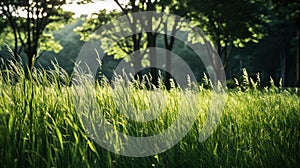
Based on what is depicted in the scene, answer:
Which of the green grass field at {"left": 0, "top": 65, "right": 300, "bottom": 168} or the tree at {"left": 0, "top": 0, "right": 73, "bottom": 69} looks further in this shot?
the tree at {"left": 0, "top": 0, "right": 73, "bottom": 69}

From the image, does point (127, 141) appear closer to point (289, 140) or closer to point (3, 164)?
point (3, 164)

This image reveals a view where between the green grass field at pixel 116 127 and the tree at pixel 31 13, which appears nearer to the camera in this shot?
the green grass field at pixel 116 127

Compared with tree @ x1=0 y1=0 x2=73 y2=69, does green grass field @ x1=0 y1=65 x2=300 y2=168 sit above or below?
below

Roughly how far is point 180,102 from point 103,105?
112cm

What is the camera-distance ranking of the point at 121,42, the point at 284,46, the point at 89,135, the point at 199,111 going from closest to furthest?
the point at 89,135 → the point at 199,111 → the point at 121,42 → the point at 284,46

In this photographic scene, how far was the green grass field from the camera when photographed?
303cm

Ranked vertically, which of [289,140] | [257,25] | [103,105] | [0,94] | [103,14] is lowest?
[289,140]

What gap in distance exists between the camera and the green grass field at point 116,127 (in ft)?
9.93

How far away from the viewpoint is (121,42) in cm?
3803

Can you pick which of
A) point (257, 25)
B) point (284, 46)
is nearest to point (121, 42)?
point (257, 25)

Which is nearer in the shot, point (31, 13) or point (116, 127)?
point (116, 127)

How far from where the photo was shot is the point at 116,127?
3.73m

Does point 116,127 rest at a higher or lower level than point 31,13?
lower

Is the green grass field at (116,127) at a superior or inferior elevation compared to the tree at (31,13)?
inferior
